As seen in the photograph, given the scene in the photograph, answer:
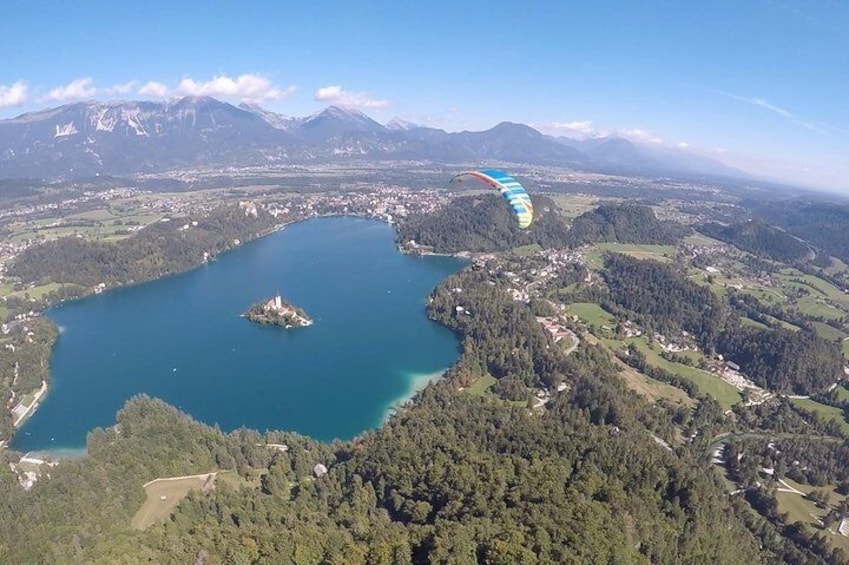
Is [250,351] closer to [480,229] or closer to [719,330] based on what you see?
[719,330]

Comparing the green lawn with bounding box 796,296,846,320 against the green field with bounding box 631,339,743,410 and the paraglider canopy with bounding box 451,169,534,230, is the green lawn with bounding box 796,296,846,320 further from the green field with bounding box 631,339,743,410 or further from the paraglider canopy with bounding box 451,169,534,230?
the paraglider canopy with bounding box 451,169,534,230

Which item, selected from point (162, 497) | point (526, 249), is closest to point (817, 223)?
point (526, 249)

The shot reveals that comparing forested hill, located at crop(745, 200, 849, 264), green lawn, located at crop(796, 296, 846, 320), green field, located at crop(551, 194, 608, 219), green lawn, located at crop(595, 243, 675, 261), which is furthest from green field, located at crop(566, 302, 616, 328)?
forested hill, located at crop(745, 200, 849, 264)

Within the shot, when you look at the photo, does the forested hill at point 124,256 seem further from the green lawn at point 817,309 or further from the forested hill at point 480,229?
the green lawn at point 817,309

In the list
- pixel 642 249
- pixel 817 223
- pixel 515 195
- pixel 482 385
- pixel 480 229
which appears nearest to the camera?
pixel 515 195

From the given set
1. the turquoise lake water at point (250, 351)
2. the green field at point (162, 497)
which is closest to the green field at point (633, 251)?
the turquoise lake water at point (250, 351)
